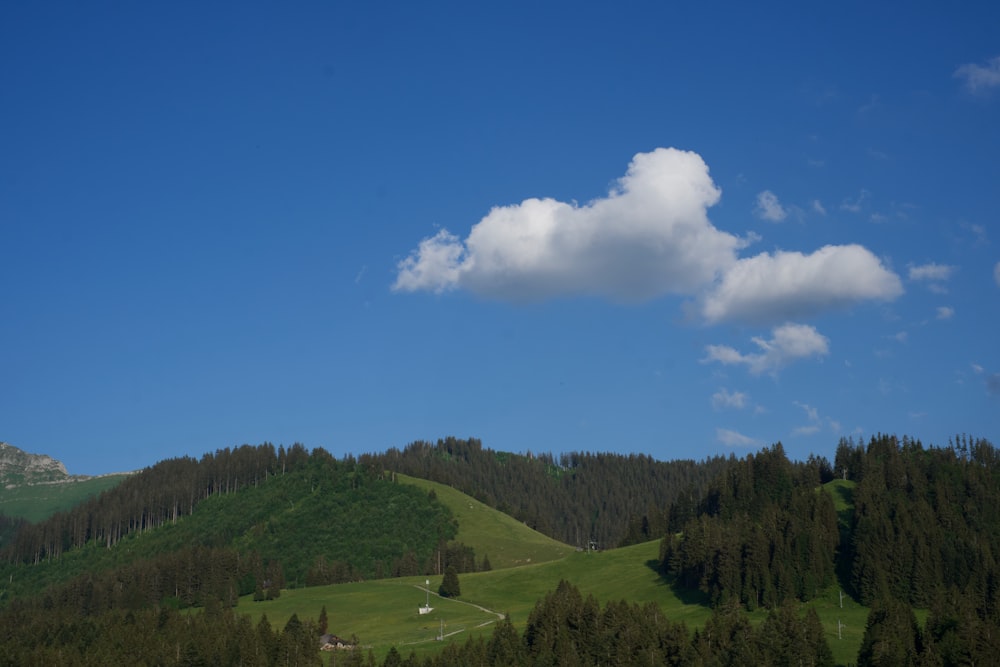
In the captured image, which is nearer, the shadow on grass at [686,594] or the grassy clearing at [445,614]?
the grassy clearing at [445,614]

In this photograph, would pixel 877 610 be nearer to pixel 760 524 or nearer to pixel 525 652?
pixel 525 652

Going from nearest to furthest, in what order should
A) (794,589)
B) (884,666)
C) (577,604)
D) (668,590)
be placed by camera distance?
(884,666) < (577,604) < (794,589) < (668,590)

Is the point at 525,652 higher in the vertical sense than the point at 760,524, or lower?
lower

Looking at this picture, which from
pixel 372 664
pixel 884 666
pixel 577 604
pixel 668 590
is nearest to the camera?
pixel 884 666

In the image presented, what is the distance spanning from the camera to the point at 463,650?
129125 mm

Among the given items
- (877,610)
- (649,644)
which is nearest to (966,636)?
(877,610)

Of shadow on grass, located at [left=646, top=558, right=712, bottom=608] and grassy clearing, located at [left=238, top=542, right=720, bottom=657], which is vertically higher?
shadow on grass, located at [left=646, top=558, right=712, bottom=608]

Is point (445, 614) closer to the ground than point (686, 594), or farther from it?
closer to the ground

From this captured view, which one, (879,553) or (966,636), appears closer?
(966,636)

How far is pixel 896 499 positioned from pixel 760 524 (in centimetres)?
2687

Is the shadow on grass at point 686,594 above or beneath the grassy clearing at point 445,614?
above

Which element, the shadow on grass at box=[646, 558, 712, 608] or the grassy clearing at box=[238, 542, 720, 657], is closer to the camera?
the grassy clearing at box=[238, 542, 720, 657]

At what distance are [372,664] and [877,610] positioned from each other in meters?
69.2

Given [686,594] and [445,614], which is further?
[445,614]
